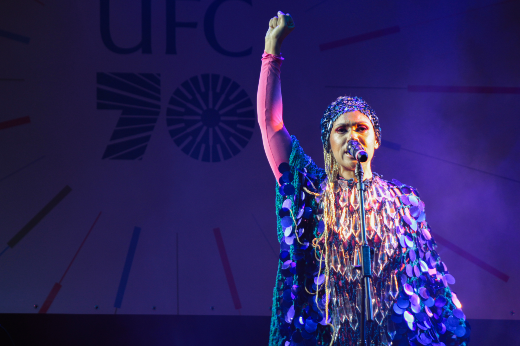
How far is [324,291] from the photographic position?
129 cm

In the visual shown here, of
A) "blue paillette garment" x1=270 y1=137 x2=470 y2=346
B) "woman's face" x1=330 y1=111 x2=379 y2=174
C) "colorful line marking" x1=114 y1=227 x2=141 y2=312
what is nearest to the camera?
"blue paillette garment" x1=270 y1=137 x2=470 y2=346

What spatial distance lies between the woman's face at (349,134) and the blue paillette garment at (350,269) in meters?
0.09

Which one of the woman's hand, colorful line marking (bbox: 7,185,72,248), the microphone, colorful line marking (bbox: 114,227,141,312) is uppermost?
the woman's hand

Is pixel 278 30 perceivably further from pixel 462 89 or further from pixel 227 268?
pixel 462 89

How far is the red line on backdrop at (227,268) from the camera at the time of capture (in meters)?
2.27

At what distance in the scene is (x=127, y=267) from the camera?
2301 mm

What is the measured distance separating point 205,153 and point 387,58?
1282mm

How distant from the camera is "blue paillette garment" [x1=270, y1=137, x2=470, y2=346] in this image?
123 cm

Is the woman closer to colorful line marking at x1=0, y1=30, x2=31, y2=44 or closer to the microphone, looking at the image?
the microphone

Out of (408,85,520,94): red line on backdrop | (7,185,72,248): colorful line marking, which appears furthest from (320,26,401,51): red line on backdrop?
(7,185,72,248): colorful line marking

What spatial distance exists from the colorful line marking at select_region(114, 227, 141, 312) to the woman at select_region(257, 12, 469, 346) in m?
1.21

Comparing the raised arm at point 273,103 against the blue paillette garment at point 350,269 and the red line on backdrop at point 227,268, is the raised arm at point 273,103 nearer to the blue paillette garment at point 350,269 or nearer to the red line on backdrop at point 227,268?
the blue paillette garment at point 350,269

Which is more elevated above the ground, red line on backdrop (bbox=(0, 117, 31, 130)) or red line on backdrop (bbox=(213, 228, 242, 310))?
red line on backdrop (bbox=(0, 117, 31, 130))

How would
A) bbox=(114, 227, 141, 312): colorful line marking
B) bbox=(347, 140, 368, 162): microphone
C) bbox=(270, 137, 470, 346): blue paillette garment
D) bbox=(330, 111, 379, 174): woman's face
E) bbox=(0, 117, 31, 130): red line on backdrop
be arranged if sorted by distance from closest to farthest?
bbox=(347, 140, 368, 162): microphone, bbox=(270, 137, 470, 346): blue paillette garment, bbox=(330, 111, 379, 174): woman's face, bbox=(114, 227, 141, 312): colorful line marking, bbox=(0, 117, 31, 130): red line on backdrop
